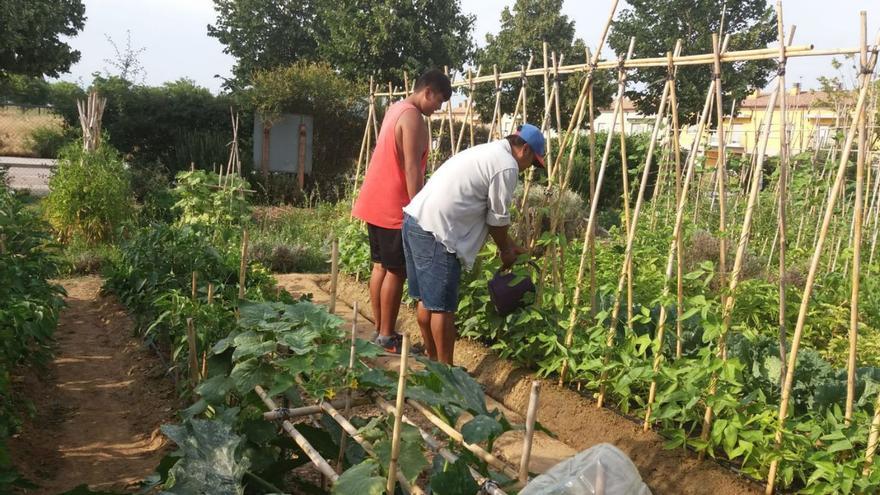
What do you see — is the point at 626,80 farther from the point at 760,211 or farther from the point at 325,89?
the point at 325,89

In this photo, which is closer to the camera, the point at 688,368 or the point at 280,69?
the point at 688,368

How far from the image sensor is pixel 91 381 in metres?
4.49

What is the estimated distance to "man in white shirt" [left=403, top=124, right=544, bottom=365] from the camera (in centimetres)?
373

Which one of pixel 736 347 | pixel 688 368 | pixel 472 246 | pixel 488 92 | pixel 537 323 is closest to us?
pixel 688 368

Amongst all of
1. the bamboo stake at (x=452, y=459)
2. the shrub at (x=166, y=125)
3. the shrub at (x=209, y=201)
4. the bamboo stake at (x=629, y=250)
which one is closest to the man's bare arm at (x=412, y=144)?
the bamboo stake at (x=629, y=250)

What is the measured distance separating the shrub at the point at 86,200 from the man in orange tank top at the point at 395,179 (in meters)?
4.94

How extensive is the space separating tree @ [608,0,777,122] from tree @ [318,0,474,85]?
531 centimetres

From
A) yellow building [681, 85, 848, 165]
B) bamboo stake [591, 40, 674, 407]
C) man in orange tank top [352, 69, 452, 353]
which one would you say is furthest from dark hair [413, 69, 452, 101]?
yellow building [681, 85, 848, 165]

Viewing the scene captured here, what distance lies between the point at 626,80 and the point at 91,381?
12.5 feet

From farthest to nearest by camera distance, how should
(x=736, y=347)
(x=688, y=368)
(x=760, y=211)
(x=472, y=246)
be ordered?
(x=760, y=211) → (x=472, y=246) → (x=736, y=347) → (x=688, y=368)

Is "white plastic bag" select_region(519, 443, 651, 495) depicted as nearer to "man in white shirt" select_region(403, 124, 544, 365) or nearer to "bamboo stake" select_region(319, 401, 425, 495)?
"bamboo stake" select_region(319, 401, 425, 495)

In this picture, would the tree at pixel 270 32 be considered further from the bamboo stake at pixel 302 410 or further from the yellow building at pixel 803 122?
the bamboo stake at pixel 302 410

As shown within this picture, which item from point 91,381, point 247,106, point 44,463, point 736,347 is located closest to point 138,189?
point 247,106

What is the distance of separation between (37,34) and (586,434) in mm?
16081
